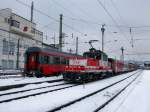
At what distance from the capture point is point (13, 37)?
4900 centimetres

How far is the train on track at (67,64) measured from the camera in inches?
785

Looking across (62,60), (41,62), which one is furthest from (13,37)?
(41,62)

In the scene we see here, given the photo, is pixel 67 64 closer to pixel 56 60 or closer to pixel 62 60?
pixel 56 60

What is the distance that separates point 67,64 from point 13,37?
2803 centimetres

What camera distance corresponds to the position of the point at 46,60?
78.8 ft

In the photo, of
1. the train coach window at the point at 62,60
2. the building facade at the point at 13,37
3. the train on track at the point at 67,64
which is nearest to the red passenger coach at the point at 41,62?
the train on track at the point at 67,64

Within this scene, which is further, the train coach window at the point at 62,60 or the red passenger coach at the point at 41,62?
the train coach window at the point at 62,60

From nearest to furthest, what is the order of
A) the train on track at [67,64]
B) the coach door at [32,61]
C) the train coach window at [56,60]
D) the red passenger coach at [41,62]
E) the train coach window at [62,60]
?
the train on track at [67,64] < the red passenger coach at [41,62] < the coach door at [32,61] < the train coach window at [56,60] < the train coach window at [62,60]

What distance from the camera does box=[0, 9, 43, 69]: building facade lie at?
4544 cm

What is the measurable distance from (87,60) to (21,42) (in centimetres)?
3345

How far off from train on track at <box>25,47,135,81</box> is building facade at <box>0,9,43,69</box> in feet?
59.7

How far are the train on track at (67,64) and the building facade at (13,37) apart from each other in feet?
59.7

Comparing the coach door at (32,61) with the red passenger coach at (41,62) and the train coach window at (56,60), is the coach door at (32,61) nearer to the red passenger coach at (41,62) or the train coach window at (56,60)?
the red passenger coach at (41,62)

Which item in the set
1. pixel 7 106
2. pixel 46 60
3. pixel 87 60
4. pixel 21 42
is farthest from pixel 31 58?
pixel 21 42
